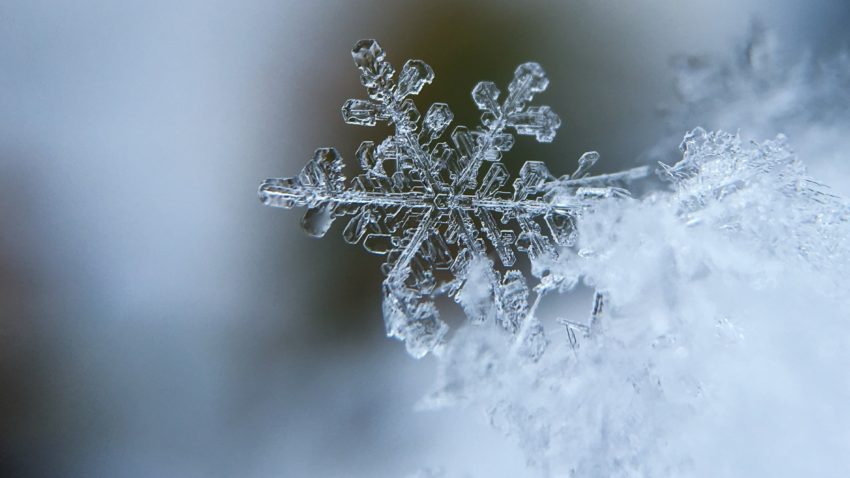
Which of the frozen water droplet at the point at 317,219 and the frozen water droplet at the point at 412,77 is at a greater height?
the frozen water droplet at the point at 412,77

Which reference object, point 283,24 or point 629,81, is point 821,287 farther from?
point 283,24

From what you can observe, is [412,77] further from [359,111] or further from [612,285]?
[612,285]

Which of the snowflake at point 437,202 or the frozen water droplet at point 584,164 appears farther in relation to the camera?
the frozen water droplet at point 584,164

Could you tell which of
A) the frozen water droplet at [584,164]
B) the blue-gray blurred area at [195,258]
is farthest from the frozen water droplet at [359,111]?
the frozen water droplet at [584,164]

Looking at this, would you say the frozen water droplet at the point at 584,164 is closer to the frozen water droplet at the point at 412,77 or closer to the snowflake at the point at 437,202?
the snowflake at the point at 437,202

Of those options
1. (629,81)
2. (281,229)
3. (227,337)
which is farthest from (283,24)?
(629,81)

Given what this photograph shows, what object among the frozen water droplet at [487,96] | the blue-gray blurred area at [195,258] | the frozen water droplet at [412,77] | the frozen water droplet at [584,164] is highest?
the frozen water droplet at [584,164]
